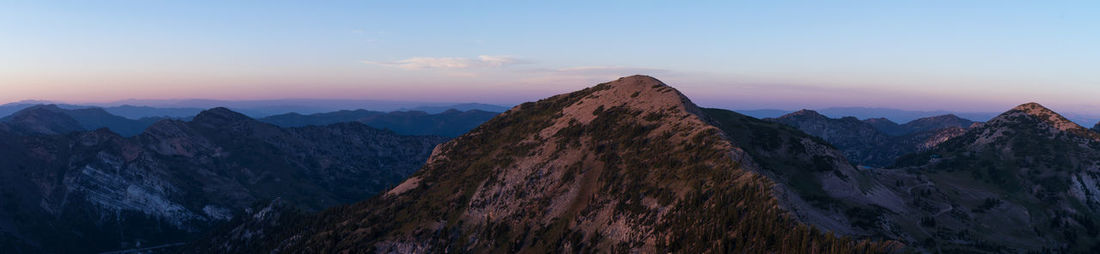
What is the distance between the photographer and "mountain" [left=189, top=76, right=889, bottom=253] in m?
69.9

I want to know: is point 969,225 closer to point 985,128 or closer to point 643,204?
point 643,204

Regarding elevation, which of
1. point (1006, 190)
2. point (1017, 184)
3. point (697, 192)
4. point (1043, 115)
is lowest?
point (1006, 190)

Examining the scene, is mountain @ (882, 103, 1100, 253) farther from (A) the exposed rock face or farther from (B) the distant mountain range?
(B) the distant mountain range

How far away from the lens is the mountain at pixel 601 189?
229 ft

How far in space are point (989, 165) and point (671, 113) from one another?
104 m

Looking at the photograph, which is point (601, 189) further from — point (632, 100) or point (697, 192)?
point (632, 100)

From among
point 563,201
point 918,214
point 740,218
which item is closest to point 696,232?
point 740,218

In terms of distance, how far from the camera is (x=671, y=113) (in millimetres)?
127250

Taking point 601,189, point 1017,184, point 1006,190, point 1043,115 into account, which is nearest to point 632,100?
point 601,189

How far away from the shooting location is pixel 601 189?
106 meters

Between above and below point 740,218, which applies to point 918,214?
below

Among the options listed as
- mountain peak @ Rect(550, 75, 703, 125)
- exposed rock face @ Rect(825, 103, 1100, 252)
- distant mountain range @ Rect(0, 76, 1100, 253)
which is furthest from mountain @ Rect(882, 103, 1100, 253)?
mountain peak @ Rect(550, 75, 703, 125)

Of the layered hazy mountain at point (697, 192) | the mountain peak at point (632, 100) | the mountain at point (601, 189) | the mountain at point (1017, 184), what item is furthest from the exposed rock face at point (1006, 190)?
the mountain peak at point (632, 100)

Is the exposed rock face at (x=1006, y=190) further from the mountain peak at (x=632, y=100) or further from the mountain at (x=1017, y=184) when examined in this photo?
the mountain peak at (x=632, y=100)
